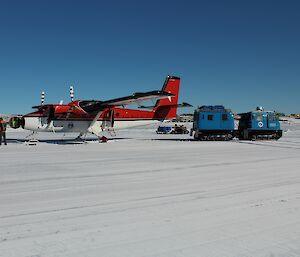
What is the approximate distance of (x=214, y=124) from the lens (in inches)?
1126

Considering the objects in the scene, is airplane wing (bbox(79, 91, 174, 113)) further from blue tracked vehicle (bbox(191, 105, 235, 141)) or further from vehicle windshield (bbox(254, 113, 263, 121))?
vehicle windshield (bbox(254, 113, 263, 121))

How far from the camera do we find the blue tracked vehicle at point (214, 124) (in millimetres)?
28469

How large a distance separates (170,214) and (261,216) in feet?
4.76

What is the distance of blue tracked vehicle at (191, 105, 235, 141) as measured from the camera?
28469mm

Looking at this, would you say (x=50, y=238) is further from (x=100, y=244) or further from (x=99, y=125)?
(x=99, y=125)

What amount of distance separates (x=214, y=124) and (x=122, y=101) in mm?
8453

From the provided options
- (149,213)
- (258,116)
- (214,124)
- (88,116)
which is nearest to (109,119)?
(88,116)

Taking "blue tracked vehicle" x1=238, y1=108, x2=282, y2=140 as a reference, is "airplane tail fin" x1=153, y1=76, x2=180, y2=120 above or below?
above

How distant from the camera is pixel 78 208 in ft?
20.3

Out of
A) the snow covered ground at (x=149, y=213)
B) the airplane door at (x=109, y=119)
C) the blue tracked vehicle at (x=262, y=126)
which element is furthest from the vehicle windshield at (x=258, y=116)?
the snow covered ground at (x=149, y=213)

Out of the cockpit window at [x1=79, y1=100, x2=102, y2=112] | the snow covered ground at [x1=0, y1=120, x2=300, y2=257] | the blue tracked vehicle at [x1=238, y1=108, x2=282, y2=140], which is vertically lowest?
the snow covered ground at [x1=0, y1=120, x2=300, y2=257]

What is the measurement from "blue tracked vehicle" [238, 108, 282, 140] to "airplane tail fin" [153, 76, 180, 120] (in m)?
6.29

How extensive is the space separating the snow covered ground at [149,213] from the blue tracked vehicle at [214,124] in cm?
1778

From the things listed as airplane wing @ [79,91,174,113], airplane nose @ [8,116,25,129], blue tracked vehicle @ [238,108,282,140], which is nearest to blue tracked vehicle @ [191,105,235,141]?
blue tracked vehicle @ [238,108,282,140]
